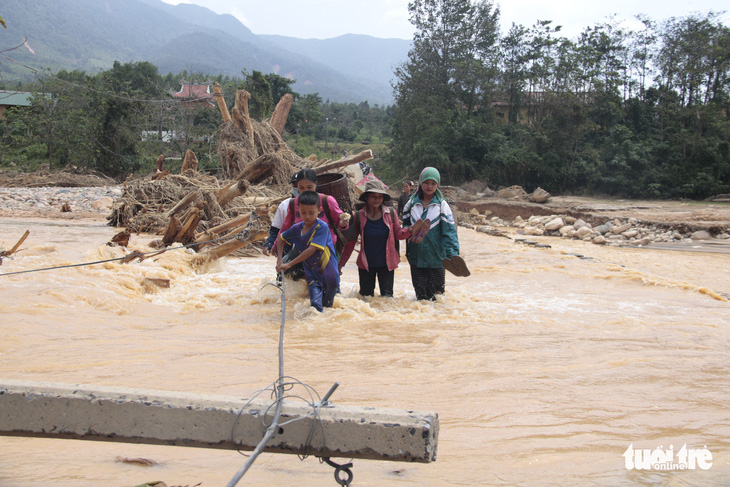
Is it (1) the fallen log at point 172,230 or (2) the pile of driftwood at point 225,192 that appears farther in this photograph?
(2) the pile of driftwood at point 225,192

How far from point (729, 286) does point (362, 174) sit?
790 cm

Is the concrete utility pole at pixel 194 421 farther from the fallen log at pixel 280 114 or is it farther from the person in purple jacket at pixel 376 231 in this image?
the fallen log at pixel 280 114

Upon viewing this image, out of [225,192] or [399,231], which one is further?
[225,192]

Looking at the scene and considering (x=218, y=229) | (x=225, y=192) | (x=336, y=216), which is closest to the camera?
(x=336, y=216)

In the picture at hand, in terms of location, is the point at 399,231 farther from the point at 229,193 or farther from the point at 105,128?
the point at 105,128

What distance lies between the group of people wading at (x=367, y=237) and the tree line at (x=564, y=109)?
74.5 ft

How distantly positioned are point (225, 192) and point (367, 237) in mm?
5301

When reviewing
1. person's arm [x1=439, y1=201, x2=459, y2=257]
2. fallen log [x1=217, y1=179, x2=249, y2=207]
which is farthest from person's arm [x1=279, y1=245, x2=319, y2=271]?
fallen log [x1=217, y1=179, x2=249, y2=207]

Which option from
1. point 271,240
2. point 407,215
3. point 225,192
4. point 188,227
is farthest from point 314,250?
point 225,192

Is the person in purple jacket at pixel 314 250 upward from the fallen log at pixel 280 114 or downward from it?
downward

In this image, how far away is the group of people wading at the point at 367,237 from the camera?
17.0 feet

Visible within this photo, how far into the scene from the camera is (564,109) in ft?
92.5


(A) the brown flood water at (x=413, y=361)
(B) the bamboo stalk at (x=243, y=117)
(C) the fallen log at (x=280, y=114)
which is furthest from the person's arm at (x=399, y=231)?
(C) the fallen log at (x=280, y=114)

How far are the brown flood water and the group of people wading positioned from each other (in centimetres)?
31
